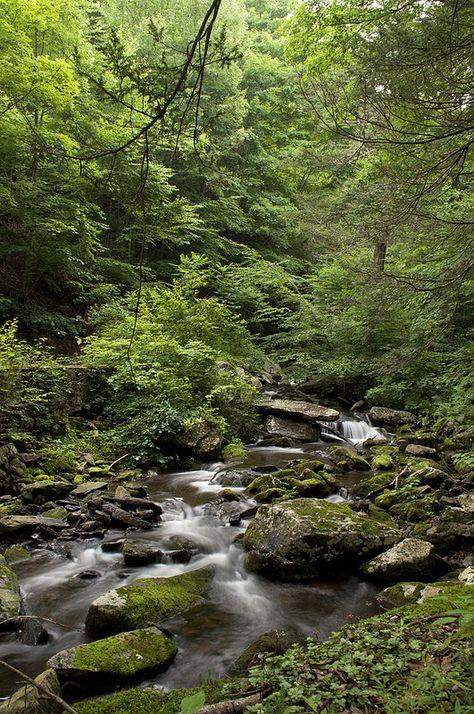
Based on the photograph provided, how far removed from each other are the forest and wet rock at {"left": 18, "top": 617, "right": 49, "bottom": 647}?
29 mm

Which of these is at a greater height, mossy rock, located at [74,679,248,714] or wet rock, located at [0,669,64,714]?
wet rock, located at [0,669,64,714]

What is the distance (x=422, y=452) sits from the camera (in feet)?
31.2

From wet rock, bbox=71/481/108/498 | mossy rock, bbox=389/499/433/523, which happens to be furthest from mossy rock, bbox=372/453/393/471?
wet rock, bbox=71/481/108/498

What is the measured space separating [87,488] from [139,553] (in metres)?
2.29

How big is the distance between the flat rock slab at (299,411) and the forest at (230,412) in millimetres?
66

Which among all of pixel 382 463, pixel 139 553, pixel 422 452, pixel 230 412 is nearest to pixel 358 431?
pixel 422 452

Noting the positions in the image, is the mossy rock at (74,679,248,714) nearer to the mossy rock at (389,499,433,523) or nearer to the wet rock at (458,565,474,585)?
the wet rock at (458,565,474,585)

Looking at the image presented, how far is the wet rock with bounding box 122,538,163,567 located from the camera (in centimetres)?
536

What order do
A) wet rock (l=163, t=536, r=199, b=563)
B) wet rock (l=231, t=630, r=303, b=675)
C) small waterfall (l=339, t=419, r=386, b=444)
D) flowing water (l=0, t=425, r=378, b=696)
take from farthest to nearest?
small waterfall (l=339, t=419, r=386, b=444) < wet rock (l=163, t=536, r=199, b=563) < flowing water (l=0, t=425, r=378, b=696) < wet rock (l=231, t=630, r=303, b=675)

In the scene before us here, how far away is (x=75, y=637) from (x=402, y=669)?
10.0ft

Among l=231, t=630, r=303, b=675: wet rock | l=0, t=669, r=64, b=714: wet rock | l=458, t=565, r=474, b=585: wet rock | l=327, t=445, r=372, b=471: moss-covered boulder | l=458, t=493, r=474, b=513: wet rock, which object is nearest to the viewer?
l=0, t=669, r=64, b=714: wet rock

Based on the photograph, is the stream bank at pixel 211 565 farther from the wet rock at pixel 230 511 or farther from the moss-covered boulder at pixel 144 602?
the moss-covered boulder at pixel 144 602

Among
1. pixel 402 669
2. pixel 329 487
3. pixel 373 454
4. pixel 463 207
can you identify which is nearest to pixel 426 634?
pixel 402 669

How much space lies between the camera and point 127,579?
513 centimetres
